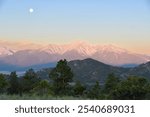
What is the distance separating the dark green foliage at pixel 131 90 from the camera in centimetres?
3044

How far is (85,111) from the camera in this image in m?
7.39

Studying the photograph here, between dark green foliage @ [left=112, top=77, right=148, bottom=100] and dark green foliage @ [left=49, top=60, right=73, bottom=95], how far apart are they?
11.5 m

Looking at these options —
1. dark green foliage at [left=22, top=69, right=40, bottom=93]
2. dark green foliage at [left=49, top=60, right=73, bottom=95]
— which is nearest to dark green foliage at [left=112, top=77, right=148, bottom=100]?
dark green foliage at [left=49, top=60, right=73, bottom=95]

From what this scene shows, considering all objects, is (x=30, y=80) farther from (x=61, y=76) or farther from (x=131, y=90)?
(x=131, y=90)

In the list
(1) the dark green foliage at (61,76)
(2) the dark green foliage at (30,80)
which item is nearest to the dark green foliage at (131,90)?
(1) the dark green foliage at (61,76)

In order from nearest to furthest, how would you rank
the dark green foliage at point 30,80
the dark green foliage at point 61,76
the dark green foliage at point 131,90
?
the dark green foliage at point 131,90, the dark green foliage at point 61,76, the dark green foliage at point 30,80

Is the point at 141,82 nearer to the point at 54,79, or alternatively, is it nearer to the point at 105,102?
the point at 54,79

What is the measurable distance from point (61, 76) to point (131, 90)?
77.4 feet

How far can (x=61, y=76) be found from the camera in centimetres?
5678

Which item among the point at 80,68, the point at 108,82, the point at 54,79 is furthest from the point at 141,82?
the point at 80,68

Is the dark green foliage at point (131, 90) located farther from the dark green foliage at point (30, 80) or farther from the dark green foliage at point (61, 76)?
the dark green foliage at point (30, 80)

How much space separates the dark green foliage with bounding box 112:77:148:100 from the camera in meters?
30.4


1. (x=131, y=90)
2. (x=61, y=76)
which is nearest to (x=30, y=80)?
(x=61, y=76)

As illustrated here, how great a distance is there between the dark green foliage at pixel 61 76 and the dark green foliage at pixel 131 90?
1148 cm
